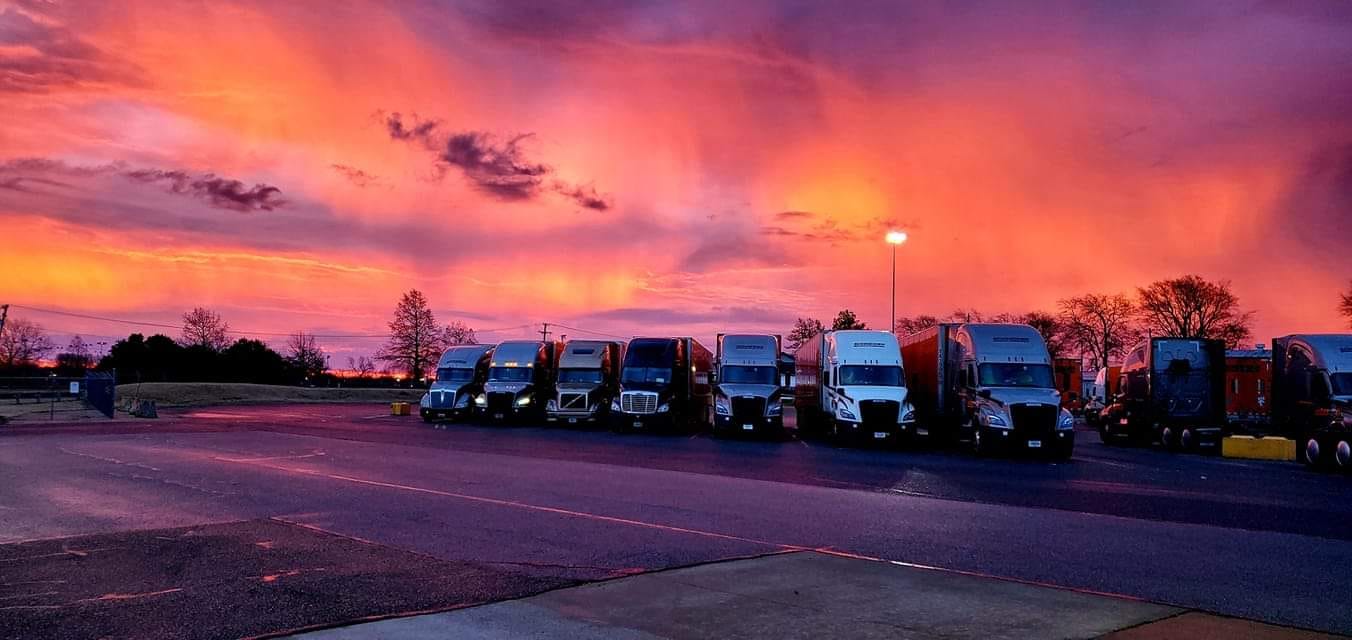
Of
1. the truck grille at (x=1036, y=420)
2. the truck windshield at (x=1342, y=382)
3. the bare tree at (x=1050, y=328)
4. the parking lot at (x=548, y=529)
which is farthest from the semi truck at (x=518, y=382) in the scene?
the bare tree at (x=1050, y=328)

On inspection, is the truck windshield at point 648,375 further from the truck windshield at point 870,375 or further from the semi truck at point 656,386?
the truck windshield at point 870,375

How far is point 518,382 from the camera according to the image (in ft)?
131

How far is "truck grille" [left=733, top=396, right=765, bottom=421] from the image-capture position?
107 feet

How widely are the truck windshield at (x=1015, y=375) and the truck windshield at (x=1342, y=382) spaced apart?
21.9 feet

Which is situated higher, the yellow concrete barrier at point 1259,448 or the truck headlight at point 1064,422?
the truck headlight at point 1064,422

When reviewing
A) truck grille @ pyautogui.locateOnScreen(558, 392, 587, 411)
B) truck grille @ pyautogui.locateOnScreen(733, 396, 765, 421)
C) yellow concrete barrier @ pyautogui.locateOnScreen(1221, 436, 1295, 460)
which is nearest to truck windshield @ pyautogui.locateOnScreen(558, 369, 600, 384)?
truck grille @ pyautogui.locateOnScreen(558, 392, 587, 411)

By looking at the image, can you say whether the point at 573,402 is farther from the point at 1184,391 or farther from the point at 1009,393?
the point at 1184,391

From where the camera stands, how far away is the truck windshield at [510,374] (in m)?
40.3

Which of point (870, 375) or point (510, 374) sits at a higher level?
point (870, 375)

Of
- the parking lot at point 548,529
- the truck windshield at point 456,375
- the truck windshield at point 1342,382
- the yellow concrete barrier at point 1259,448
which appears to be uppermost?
the truck windshield at point 1342,382

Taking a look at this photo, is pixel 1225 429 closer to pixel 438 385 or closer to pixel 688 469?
pixel 688 469

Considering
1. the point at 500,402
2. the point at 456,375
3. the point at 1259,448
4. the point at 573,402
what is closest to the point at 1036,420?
the point at 1259,448

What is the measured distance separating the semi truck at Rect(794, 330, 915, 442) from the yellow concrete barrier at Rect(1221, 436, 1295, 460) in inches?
396

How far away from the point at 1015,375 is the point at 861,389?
452cm
